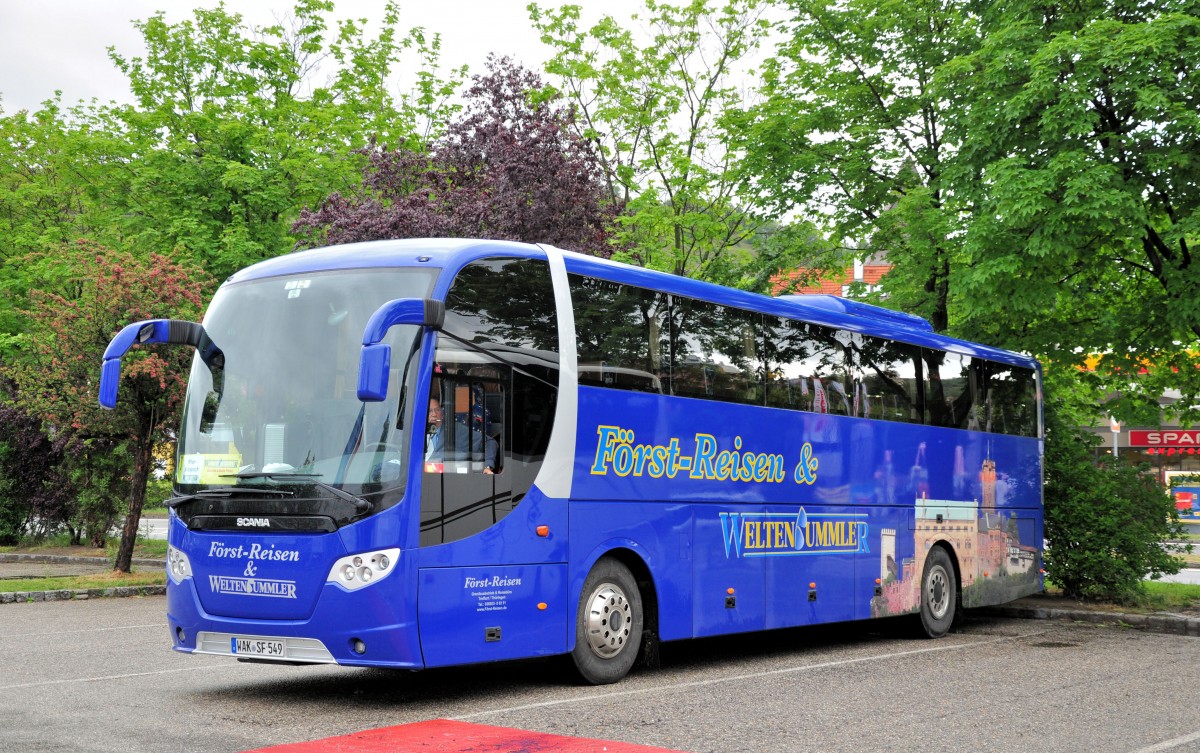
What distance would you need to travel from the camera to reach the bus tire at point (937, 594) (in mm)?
16094

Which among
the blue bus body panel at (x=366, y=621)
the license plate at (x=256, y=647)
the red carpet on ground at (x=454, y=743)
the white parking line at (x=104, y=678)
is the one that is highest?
the blue bus body panel at (x=366, y=621)

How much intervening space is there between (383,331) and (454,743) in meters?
2.79

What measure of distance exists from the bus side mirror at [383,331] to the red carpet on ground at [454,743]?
2194mm

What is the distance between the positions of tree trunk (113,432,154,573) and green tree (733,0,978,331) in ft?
38.0

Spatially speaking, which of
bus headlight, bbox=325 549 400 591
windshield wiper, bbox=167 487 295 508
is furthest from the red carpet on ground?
windshield wiper, bbox=167 487 295 508

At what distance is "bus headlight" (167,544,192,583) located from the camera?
991 cm

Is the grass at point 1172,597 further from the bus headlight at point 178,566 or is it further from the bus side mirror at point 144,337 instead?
the bus side mirror at point 144,337

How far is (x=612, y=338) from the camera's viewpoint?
11258 millimetres

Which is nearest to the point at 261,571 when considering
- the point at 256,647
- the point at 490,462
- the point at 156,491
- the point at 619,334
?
the point at 256,647

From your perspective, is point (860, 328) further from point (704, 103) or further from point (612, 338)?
point (704, 103)

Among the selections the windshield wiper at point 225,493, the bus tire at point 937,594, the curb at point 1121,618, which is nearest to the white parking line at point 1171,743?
the windshield wiper at point 225,493

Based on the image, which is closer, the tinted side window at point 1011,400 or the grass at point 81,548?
the tinted side window at point 1011,400

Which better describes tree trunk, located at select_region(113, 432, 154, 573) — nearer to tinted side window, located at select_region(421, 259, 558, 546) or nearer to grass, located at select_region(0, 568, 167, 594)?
grass, located at select_region(0, 568, 167, 594)

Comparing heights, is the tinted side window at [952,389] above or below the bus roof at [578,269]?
below
